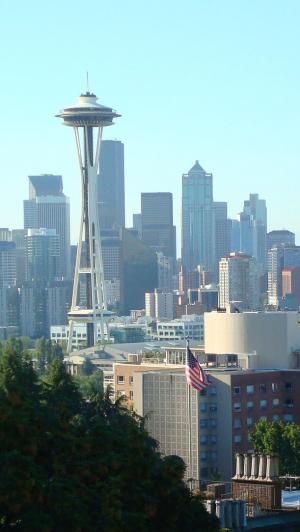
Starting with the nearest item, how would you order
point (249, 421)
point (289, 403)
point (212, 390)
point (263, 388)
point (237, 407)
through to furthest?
point (212, 390), point (237, 407), point (249, 421), point (263, 388), point (289, 403)

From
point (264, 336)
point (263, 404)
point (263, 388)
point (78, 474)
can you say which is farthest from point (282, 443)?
point (78, 474)

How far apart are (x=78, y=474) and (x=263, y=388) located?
182 ft

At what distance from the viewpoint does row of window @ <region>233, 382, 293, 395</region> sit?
87.2m

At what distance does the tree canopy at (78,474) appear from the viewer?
33188mm

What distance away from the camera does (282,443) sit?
3002 inches

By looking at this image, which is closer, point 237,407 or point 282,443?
point 282,443

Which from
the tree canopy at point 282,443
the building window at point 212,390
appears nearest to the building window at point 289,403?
the building window at point 212,390

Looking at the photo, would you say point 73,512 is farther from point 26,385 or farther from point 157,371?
point 157,371

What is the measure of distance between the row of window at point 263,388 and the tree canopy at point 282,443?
749cm

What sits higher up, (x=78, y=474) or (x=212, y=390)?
(x=212, y=390)

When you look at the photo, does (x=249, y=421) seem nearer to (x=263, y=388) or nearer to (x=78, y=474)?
(x=263, y=388)

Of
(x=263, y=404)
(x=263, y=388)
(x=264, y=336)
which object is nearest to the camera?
(x=263, y=388)

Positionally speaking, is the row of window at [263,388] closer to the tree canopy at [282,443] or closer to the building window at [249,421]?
the building window at [249,421]

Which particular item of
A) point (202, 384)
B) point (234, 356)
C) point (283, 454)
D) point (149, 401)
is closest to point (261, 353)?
point (234, 356)
